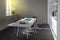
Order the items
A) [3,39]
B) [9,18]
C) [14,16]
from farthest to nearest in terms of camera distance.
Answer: [14,16] < [9,18] < [3,39]

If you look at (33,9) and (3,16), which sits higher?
(33,9)

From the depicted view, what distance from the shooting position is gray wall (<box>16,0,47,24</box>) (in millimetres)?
8992

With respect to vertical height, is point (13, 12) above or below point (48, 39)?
above

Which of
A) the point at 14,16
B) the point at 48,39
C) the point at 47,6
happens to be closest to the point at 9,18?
the point at 14,16

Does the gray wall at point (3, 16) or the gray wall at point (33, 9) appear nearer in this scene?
the gray wall at point (3, 16)

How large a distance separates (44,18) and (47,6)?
93cm

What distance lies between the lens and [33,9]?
357 inches

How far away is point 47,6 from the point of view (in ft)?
29.4

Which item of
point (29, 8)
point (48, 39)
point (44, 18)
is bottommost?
point (48, 39)

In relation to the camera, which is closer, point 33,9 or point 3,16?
point 3,16

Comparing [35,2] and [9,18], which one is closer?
[9,18]

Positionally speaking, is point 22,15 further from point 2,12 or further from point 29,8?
point 2,12

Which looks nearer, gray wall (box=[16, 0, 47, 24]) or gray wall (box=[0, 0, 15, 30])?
gray wall (box=[0, 0, 15, 30])

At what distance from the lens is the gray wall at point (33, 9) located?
29.5 feet
